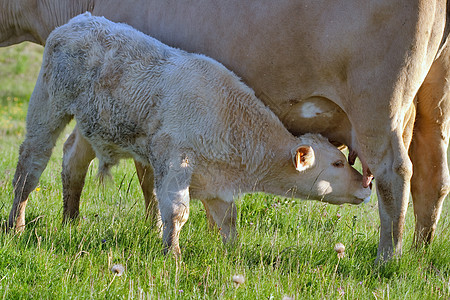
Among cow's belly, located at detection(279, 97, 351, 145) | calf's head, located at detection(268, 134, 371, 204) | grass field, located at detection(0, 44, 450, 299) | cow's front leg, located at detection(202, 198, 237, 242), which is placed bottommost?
grass field, located at detection(0, 44, 450, 299)

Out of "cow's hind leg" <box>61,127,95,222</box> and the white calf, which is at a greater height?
the white calf

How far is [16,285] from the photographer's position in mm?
3736

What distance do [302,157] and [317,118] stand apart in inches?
14.2

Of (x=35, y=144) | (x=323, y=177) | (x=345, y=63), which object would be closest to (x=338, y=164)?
(x=323, y=177)

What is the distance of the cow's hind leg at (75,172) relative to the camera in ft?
19.2

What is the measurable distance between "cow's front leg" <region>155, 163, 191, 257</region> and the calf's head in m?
0.79

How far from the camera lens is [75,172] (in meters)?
5.92

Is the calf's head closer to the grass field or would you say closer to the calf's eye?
the calf's eye

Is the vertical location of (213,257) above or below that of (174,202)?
below

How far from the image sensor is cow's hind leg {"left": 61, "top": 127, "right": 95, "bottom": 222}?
230 inches

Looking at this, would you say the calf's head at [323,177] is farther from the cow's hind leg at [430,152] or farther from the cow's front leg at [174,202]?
the cow's front leg at [174,202]

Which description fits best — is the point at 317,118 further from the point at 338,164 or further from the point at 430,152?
the point at 430,152

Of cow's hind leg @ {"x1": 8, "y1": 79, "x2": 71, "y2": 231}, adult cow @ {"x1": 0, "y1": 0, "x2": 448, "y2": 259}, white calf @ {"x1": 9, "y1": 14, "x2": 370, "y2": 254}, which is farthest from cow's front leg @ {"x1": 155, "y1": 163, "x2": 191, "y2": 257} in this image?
cow's hind leg @ {"x1": 8, "y1": 79, "x2": 71, "y2": 231}

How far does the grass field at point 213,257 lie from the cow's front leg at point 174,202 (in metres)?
0.15
